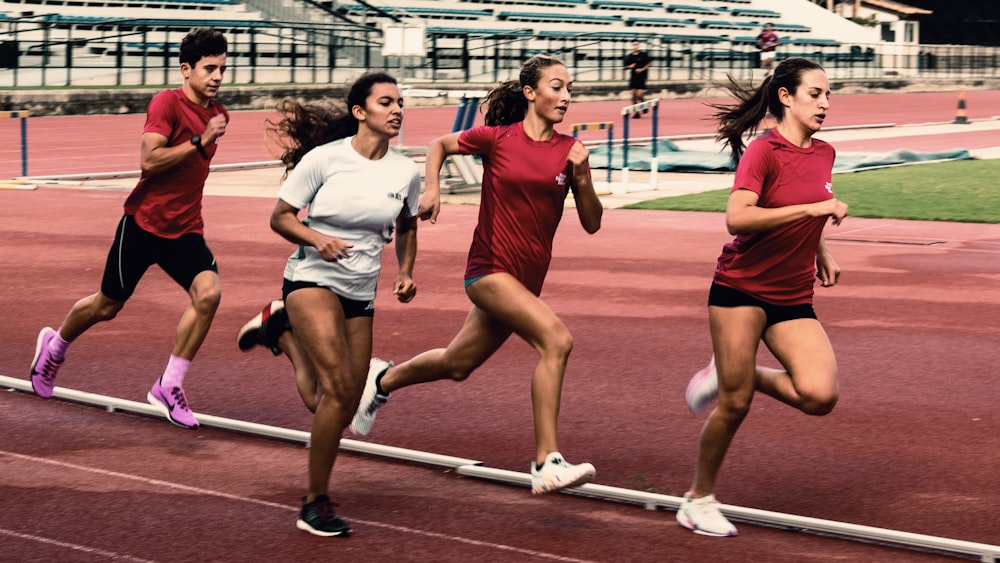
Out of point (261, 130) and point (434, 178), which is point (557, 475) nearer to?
point (434, 178)

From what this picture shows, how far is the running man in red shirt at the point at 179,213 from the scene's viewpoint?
6.91m

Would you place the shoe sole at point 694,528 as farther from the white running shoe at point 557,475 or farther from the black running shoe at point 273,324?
the black running shoe at point 273,324

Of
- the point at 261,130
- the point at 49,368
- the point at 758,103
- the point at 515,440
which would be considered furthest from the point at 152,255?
the point at 261,130

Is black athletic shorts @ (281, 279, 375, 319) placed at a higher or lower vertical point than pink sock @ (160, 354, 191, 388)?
higher

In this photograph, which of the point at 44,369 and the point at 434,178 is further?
the point at 44,369

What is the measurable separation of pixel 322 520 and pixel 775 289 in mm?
1825

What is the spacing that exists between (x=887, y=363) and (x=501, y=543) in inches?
162

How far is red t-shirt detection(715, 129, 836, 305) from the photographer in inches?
213

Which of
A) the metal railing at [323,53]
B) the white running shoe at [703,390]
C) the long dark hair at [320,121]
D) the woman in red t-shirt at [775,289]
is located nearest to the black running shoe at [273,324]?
the long dark hair at [320,121]

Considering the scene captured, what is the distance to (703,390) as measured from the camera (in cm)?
598

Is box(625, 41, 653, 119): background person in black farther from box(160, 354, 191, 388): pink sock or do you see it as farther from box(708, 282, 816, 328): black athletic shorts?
box(708, 282, 816, 328): black athletic shorts

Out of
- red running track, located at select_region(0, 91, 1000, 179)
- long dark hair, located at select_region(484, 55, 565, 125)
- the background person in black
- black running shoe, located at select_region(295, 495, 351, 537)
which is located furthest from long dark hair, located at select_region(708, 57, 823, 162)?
the background person in black

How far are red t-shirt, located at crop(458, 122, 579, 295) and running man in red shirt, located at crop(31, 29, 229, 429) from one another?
143 centimetres

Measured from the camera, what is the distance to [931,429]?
7.09 metres
